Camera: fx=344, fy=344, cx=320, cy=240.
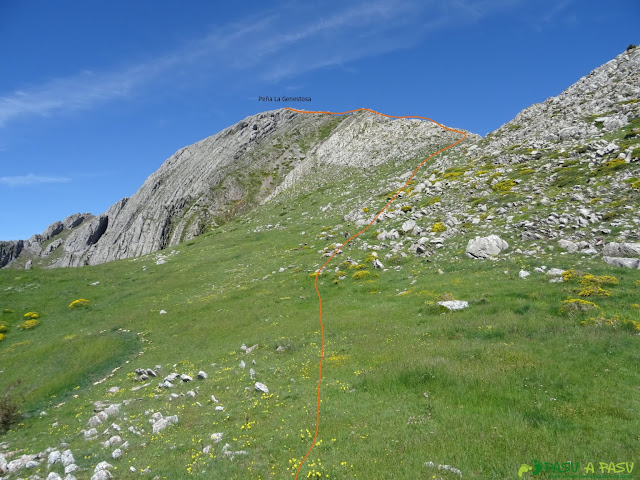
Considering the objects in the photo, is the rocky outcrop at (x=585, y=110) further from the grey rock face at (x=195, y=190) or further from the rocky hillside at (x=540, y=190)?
the grey rock face at (x=195, y=190)

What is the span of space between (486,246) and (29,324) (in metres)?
46.1

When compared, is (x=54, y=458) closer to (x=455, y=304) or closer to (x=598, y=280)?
(x=455, y=304)

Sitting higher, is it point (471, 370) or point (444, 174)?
point (444, 174)

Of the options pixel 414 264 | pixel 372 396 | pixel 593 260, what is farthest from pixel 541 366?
pixel 414 264

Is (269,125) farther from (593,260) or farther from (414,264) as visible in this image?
(593,260)

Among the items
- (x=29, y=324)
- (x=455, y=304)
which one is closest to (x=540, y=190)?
(x=455, y=304)

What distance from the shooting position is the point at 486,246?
30594 millimetres

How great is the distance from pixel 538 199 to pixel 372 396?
30.2 meters

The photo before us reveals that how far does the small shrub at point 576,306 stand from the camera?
18109 millimetres

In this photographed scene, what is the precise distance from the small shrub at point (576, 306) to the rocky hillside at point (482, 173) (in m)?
8.80

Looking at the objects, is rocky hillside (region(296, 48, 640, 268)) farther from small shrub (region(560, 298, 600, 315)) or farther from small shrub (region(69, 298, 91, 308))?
small shrub (region(69, 298, 91, 308))

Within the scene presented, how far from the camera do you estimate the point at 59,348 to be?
28.8 meters

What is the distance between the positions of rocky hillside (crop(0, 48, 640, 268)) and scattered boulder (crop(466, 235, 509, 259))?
2121mm

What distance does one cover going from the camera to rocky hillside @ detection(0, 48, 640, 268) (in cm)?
3091
